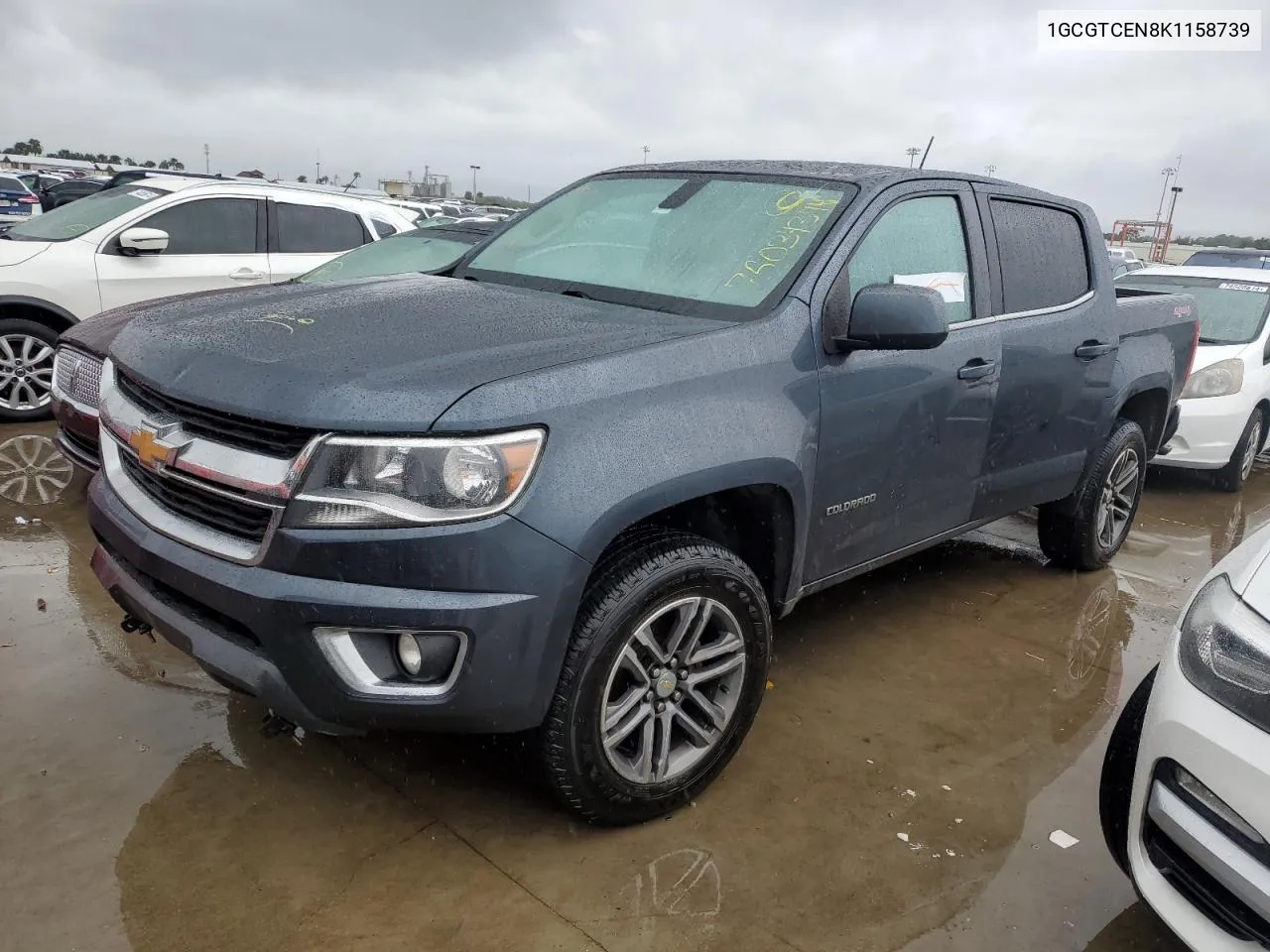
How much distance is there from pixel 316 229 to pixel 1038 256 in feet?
18.0

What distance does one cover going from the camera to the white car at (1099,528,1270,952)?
5.93ft

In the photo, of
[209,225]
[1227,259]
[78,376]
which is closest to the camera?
[78,376]

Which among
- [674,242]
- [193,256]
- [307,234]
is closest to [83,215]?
[193,256]

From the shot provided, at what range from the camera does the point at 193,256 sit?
694 cm

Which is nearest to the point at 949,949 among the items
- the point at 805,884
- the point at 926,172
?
the point at 805,884

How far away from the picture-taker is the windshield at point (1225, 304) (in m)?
7.27

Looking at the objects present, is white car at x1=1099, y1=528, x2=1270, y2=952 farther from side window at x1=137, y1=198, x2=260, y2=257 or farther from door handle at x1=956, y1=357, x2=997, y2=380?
side window at x1=137, y1=198, x2=260, y2=257

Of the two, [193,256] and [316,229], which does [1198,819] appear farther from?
[316,229]

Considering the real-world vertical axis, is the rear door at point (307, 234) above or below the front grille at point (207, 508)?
above

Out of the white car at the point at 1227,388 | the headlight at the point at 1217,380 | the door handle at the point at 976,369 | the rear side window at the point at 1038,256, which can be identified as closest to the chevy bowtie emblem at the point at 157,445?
the door handle at the point at 976,369

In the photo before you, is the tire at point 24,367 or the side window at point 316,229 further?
the side window at point 316,229

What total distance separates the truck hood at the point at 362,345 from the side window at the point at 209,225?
14.2 ft

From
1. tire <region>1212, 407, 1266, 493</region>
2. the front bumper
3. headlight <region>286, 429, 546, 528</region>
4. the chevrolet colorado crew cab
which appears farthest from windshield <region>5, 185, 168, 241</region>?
tire <region>1212, 407, 1266, 493</region>

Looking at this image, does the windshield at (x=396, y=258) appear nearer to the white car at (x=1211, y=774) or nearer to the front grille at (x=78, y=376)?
the front grille at (x=78, y=376)
